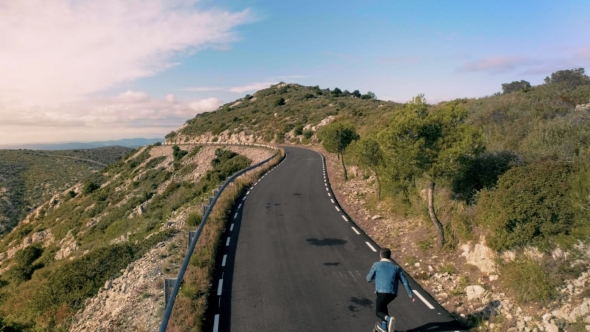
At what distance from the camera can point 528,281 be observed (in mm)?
8148

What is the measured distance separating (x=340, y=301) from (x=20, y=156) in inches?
4774

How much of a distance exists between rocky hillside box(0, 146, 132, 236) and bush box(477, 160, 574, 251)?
68.2 meters

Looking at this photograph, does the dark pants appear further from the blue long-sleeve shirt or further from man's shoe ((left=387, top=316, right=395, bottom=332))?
man's shoe ((left=387, top=316, right=395, bottom=332))

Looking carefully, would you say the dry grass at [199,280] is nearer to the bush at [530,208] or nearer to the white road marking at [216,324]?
the white road marking at [216,324]

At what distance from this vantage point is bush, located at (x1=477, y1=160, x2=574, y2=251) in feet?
27.7

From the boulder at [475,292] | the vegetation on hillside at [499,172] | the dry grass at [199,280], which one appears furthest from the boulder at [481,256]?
the dry grass at [199,280]

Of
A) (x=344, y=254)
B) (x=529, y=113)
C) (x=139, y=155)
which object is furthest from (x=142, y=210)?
(x=139, y=155)

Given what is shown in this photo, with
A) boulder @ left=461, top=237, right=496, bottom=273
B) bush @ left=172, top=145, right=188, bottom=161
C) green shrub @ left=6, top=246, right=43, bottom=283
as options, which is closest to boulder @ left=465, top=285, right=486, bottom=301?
boulder @ left=461, top=237, right=496, bottom=273

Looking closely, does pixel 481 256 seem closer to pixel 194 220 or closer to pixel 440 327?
pixel 440 327

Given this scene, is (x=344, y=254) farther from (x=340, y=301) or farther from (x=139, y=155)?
(x=139, y=155)

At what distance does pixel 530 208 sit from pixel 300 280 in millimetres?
6629

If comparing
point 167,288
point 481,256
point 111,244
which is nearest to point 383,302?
point 167,288

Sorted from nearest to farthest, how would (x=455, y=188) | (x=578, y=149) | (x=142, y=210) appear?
1. (x=578, y=149)
2. (x=455, y=188)
3. (x=142, y=210)

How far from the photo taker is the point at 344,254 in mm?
11938
